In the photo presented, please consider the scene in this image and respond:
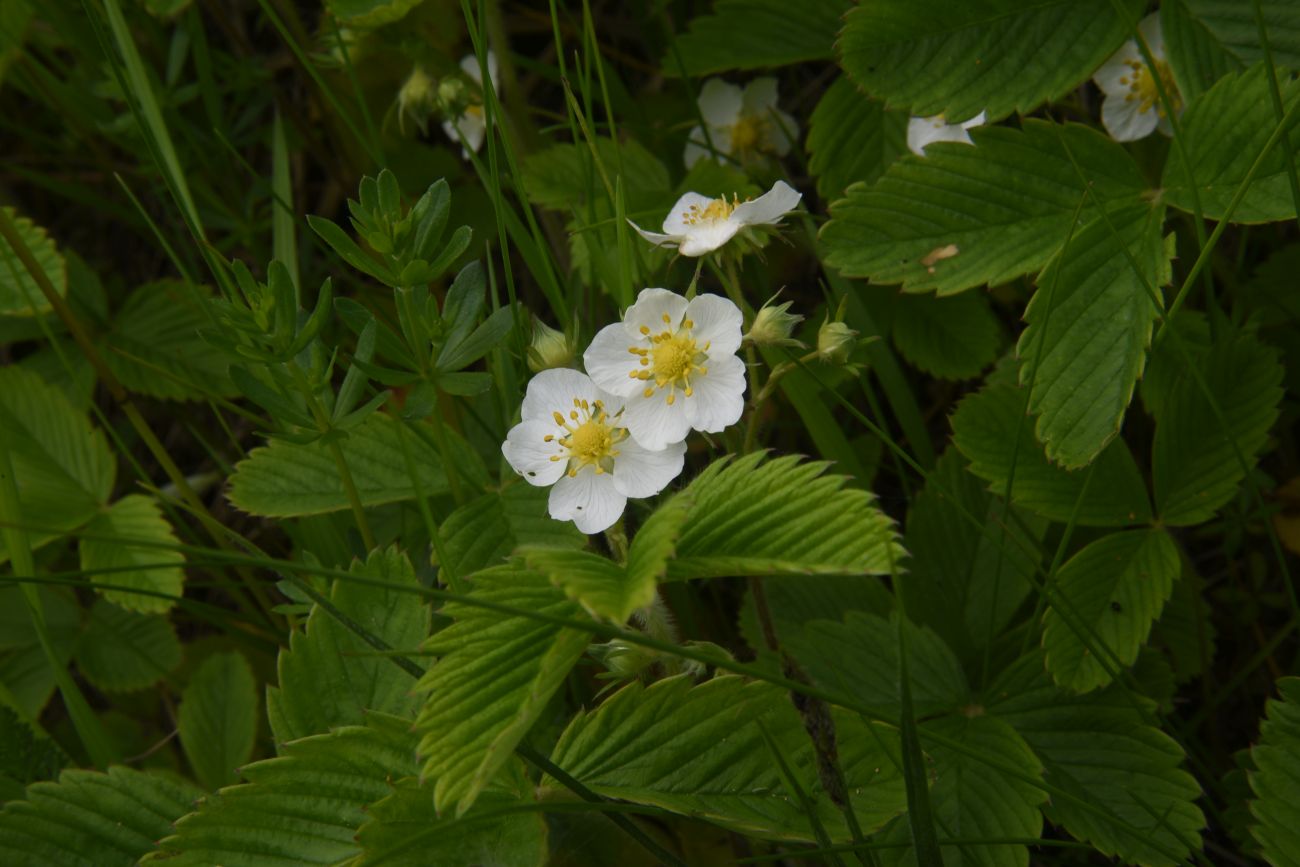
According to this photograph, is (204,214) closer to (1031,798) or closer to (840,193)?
(840,193)

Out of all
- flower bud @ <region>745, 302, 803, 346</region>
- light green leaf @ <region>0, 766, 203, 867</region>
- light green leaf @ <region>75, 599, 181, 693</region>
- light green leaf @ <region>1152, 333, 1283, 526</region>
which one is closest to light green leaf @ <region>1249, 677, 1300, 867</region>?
light green leaf @ <region>1152, 333, 1283, 526</region>

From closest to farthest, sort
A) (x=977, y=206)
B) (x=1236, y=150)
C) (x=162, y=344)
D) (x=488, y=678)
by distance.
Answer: (x=488, y=678) → (x=1236, y=150) → (x=977, y=206) → (x=162, y=344)

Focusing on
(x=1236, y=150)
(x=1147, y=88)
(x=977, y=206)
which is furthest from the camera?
(x=1147, y=88)

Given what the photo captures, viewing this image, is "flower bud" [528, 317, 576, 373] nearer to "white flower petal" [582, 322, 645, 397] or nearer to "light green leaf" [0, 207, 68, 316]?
"white flower petal" [582, 322, 645, 397]

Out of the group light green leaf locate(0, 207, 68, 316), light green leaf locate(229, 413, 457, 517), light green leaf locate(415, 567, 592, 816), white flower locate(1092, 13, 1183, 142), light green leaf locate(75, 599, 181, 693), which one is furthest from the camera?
light green leaf locate(75, 599, 181, 693)

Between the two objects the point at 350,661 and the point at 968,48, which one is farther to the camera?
the point at 968,48

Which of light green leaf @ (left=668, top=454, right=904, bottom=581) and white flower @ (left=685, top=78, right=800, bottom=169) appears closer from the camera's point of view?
light green leaf @ (left=668, top=454, right=904, bottom=581)

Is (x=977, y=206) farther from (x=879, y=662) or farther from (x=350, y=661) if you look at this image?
(x=350, y=661)

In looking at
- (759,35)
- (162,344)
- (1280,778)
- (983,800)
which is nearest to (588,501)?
(983,800)
